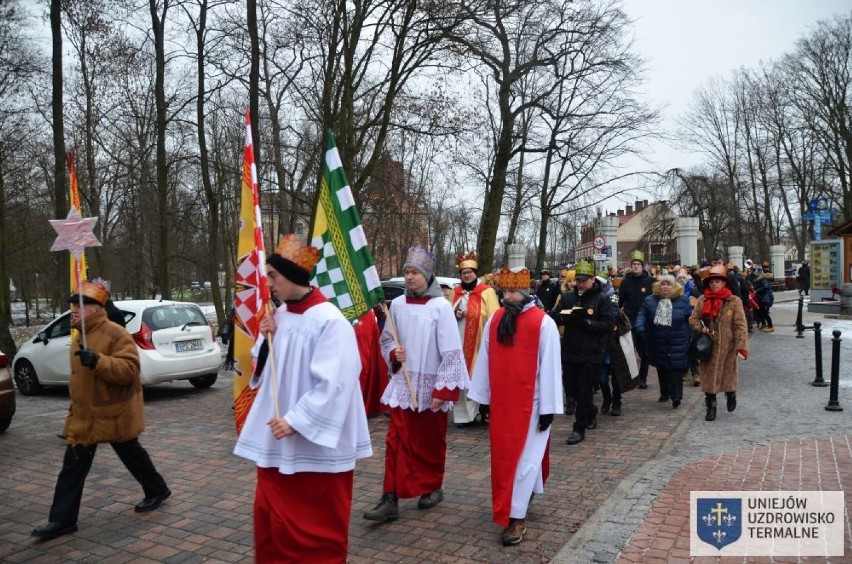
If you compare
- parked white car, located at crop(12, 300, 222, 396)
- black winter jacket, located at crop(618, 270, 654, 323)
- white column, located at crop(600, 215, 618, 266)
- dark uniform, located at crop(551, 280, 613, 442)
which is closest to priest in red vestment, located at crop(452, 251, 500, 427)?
dark uniform, located at crop(551, 280, 613, 442)

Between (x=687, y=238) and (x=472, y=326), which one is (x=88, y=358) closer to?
(x=472, y=326)

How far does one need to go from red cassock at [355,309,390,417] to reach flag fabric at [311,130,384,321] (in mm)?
2202

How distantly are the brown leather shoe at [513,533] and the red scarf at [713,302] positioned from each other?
497 cm

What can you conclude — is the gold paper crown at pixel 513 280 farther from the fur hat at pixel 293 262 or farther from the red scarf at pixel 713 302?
the red scarf at pixel 713 302

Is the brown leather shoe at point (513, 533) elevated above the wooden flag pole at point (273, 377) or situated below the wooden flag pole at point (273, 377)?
below

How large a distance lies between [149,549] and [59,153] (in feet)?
40.7

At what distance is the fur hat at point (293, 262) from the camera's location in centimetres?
371

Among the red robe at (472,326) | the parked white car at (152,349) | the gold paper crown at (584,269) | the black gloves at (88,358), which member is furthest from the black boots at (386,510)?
the parked white car at (152,349)

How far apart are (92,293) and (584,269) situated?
200 inches

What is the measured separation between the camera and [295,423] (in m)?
3.45

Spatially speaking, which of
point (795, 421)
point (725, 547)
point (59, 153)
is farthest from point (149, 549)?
point (59, 153)

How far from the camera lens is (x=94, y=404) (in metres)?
5.32

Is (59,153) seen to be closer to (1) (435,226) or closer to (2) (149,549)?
(2) (149,549)

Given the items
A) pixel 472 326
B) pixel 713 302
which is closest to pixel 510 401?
pixel 472 326
